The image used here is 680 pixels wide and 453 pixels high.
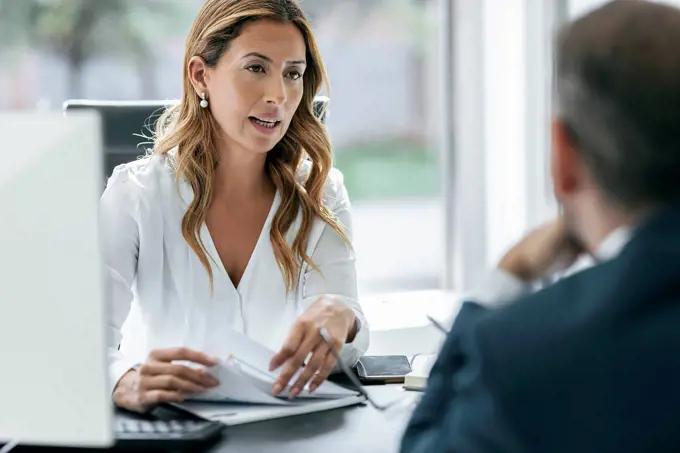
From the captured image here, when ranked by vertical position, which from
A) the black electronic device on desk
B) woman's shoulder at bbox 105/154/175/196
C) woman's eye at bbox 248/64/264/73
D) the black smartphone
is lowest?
the black smartphone

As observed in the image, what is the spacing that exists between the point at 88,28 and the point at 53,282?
9.40ft

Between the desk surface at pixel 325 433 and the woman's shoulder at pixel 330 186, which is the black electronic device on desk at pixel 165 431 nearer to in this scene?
the desk surface at pixel 325 433

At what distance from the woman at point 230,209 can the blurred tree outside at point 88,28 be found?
1634 millimetres

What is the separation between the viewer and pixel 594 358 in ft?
2.65

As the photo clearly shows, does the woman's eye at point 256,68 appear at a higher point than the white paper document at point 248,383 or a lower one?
higher

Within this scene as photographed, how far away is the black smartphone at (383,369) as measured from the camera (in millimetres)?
1546

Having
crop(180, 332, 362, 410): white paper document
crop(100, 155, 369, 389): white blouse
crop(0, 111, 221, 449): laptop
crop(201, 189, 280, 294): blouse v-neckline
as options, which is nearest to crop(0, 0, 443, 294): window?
crop(100, 155, 369, 389): white blouse

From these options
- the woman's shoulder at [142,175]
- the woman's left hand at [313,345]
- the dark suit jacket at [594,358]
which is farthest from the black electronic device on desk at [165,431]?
the woman's shoulder at [142,175]

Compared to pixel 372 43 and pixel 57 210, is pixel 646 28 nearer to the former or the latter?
pixel 57 210

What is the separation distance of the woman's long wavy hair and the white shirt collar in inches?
44.8

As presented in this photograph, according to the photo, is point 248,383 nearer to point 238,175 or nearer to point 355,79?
point 238,175

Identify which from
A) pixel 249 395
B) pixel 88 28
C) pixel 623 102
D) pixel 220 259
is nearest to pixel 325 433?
pixel 249 395

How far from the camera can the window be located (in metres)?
3.54

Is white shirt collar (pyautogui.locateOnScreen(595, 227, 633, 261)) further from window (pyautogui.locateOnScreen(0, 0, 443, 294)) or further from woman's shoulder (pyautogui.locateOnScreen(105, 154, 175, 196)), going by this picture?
window (pyautogui.locateOnScreen(0, 0, 443, 294))
